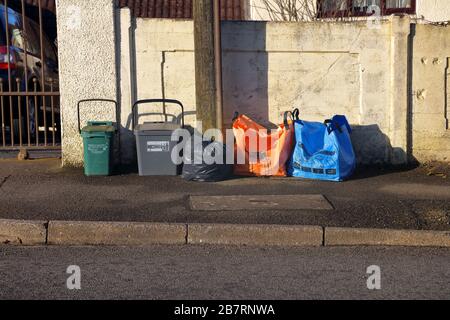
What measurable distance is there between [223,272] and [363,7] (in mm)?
9161

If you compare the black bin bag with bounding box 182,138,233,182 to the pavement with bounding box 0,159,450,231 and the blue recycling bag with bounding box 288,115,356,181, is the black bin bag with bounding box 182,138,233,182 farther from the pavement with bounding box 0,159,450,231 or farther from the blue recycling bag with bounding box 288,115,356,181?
the blue recycling bag with bounding box 288,115,356,181

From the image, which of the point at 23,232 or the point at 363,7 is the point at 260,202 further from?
the point at 363,7

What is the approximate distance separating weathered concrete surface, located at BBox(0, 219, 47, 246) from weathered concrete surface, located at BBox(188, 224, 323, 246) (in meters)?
1.44

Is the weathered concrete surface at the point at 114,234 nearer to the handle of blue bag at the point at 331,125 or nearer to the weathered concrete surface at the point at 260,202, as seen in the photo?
the weathered concrete surface at the point at 260,202

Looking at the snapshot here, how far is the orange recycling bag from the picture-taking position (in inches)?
394

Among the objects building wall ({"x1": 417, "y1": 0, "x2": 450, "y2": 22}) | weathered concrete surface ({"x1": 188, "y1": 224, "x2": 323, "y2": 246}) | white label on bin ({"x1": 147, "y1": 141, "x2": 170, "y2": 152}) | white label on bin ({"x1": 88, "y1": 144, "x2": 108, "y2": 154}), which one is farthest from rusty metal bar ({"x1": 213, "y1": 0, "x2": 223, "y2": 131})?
building wall ({"x1": 417, "y1": 0, "x2": 450, "y2": 22})

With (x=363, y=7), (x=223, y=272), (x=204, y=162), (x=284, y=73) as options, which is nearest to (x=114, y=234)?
(x=223, y=272)

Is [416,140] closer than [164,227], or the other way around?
[164,227]

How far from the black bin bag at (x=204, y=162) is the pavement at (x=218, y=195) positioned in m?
0.15
